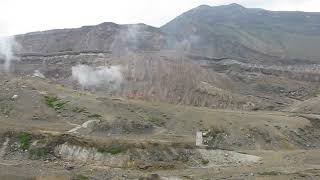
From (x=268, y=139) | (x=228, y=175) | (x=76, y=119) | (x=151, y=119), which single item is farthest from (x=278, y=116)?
(x=228, y=175)

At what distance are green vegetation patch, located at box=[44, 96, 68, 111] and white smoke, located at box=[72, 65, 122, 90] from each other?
36.7 metres

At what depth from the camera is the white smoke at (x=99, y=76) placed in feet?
482

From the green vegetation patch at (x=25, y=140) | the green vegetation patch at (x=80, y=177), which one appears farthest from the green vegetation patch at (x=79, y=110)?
the green vegetation patch at (x=80, y=177)

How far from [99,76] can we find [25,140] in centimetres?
7429

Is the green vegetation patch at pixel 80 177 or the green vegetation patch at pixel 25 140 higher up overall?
the green vegetation patch at pixel 25 140

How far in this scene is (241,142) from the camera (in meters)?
91.6

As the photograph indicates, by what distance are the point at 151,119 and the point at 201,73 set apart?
6341 centimetres

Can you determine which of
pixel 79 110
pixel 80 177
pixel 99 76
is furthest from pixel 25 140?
pixel 99 76

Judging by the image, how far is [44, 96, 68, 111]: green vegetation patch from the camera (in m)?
104

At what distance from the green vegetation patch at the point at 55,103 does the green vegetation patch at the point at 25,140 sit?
25022 mm

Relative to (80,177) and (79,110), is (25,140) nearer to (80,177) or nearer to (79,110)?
(80,177)

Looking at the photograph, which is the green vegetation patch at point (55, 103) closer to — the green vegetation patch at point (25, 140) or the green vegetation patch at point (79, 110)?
the green vegetation patch at point (79, 110)

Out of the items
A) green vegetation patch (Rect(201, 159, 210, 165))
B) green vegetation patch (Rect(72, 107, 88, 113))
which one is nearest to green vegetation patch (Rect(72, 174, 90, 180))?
green vegetation patch (Rect(201, 159, 210, 165))

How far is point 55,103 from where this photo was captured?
10562 centimetres
